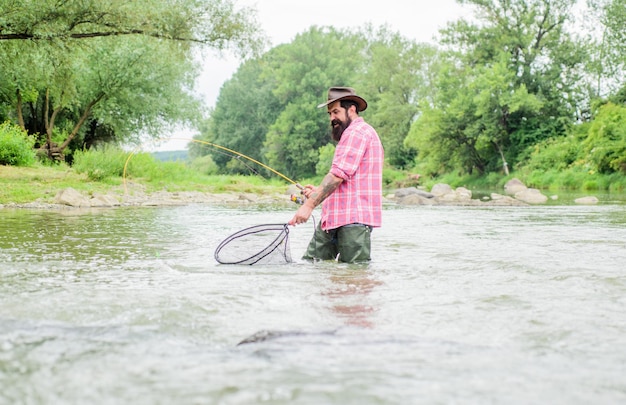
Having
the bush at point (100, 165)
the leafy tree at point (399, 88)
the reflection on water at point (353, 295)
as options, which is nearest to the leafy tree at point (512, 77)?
the leafy tree at point (399, 88)

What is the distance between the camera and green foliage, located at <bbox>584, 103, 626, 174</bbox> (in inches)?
1154

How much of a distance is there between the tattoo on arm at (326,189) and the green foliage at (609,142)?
26696 millimetres

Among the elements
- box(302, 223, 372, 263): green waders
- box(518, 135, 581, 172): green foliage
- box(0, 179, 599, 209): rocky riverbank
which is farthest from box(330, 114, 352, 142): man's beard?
box(518, 135, 581, 172): green foliage

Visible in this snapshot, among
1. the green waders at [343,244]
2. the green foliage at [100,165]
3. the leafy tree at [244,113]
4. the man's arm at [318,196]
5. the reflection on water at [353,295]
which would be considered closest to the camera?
the reflection on water at [353,295]

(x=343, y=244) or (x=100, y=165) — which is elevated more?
(x=100, y=165)

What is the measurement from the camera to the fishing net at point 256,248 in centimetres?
621

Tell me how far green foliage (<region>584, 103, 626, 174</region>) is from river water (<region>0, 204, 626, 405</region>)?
2472cm

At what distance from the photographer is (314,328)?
3480mm

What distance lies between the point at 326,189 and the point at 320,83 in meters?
55.6

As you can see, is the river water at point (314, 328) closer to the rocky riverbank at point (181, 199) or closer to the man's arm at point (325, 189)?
the man's arm at point (325, 189)

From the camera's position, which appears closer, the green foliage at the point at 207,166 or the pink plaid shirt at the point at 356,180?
the pink plaid shirt at the point at 356,180

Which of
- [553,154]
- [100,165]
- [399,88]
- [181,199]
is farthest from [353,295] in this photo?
[399,88]

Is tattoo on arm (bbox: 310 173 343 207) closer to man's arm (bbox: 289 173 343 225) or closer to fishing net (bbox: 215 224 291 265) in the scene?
man's arm (bbox: 289 173 343 225)

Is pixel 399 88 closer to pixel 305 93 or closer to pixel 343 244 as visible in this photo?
pixel 305 93
